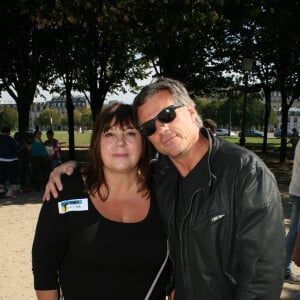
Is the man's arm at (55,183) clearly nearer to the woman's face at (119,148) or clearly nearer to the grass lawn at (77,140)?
the woman's face at (119,148)

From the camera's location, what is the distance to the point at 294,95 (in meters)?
19.9

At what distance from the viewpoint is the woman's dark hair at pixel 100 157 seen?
7.62 ft

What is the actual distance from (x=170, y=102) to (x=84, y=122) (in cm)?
12286

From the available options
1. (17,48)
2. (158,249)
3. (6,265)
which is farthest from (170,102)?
(17,48)

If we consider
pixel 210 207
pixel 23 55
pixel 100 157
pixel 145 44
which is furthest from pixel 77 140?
pixel 210 207

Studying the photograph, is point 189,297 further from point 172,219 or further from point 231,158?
point 231,158

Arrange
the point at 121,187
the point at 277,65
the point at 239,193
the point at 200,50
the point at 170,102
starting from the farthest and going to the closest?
1. the point at 277,65
2. the point at 200,50
3. the point at 121,187
4. the point at 170,102
5. the point at 239,193

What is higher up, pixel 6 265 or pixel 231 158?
pixel 231 158

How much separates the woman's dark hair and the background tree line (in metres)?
8.03

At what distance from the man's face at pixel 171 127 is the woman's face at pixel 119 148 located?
0.21 meters

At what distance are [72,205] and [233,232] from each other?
2.97 feet

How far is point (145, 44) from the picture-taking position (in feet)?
43.8

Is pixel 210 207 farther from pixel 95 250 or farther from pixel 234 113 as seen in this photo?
pixel 234 113

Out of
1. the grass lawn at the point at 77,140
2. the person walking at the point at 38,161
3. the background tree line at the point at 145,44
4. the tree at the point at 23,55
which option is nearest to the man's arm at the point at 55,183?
the background tree line at the point at 145,44
